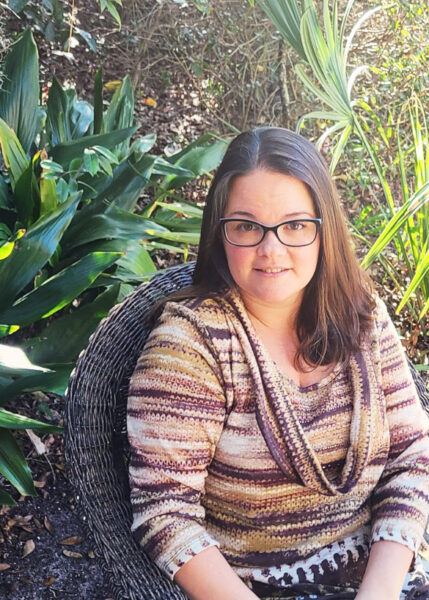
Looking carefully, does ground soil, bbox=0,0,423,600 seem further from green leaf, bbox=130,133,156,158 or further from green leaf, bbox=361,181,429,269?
green leaf, bbox=361,181,429,269

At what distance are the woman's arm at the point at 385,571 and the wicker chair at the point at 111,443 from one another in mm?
407

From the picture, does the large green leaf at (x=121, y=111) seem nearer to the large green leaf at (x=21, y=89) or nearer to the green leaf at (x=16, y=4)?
the large green leaf at (x=21, y=89)

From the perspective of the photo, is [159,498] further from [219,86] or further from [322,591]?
[219,86]

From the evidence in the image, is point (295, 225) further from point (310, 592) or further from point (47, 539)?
point (47, 539)

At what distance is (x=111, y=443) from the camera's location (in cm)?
187

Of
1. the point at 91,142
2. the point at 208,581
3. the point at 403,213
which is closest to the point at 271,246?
the point at 208,581

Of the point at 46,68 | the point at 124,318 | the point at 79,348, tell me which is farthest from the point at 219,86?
the point at 124,318

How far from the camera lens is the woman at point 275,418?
162cm

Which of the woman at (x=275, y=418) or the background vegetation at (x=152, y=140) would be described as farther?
the background vegetation at (x=152, y=140)

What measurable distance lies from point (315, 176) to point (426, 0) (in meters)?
3.86

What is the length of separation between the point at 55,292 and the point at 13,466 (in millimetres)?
572

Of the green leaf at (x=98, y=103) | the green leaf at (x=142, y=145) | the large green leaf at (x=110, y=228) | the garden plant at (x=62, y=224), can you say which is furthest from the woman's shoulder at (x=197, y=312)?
the green leaf at (x=98, y=103)

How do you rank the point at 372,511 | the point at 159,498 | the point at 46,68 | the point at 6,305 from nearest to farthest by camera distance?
1. the point at 159,498
2. the point at 372,511
3. the point at 6,305
4. the point at 46,68

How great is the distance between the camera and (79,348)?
2.59 m
